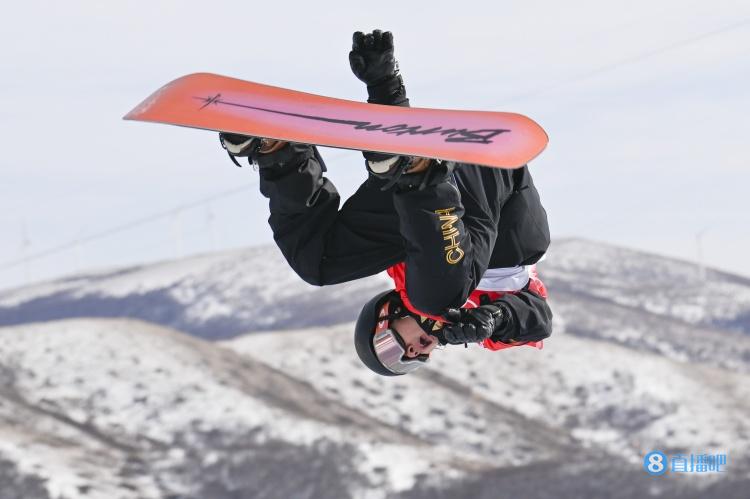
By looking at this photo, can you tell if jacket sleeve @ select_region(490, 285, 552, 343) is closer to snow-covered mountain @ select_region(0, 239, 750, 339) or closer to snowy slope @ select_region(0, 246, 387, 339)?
snowy slope @ select_region(0, 246, 387, 339)

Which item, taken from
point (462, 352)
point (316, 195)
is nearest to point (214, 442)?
point (462, 352)

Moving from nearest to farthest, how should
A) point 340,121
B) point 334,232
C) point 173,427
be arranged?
point 340,121
point 334,232
point 173,427

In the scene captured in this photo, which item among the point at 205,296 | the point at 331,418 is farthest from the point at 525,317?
the point at 205,296

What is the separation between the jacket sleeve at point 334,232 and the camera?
249 inches

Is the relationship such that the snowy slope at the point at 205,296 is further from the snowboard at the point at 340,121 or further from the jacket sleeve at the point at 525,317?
the snowboard at the point at 340,121

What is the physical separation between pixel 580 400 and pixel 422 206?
89.8 feet

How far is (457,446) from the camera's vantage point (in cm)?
2886

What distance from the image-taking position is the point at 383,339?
262 inches

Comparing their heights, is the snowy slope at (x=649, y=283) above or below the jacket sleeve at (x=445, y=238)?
below

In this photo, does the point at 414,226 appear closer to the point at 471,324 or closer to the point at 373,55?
the point at 373,55

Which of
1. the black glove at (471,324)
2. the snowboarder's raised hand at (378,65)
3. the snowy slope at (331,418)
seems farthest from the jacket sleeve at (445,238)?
the snowy slope at (331,418)

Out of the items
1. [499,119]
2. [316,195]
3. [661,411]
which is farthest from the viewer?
[661,411]

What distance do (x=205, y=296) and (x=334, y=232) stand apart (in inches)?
1774

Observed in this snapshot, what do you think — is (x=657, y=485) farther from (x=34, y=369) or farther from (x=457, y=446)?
(x=34, y=369)
